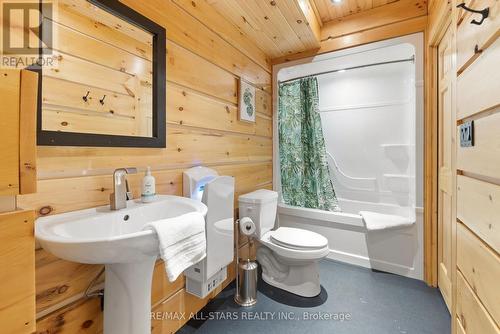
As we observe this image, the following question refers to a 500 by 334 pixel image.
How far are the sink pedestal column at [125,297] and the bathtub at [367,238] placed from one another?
1.83 m

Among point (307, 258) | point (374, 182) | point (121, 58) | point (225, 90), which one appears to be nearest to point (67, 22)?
point (121, 58)

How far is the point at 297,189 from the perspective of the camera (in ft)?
8.81

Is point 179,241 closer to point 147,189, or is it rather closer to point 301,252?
point 147,189

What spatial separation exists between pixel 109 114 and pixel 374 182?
274cm

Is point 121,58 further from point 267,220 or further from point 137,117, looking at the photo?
point 267,220

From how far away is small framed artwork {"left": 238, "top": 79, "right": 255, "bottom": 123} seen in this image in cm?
206

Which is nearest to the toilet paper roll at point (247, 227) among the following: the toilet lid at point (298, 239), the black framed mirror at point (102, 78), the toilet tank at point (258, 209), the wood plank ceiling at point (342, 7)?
the toilet tank at point (258, 209)

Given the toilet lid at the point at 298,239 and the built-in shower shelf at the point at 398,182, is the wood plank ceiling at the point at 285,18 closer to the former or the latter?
the built-in shower shelf at the point at 398,182

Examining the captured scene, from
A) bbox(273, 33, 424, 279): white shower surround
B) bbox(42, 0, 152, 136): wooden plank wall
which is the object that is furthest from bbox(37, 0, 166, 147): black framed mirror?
→ bbox(273, 33, 424, 279): white shower surround

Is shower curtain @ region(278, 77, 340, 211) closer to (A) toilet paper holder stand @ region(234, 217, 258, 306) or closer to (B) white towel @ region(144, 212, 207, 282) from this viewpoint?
(A) toilet paper holder stand @ region(234, 217, 258, 306)

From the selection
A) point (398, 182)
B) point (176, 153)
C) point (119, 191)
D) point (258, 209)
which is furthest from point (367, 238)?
point (119, 191)

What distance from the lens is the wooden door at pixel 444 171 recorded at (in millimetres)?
1585

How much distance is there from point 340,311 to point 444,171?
1268 mm

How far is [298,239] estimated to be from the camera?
1.82 m
